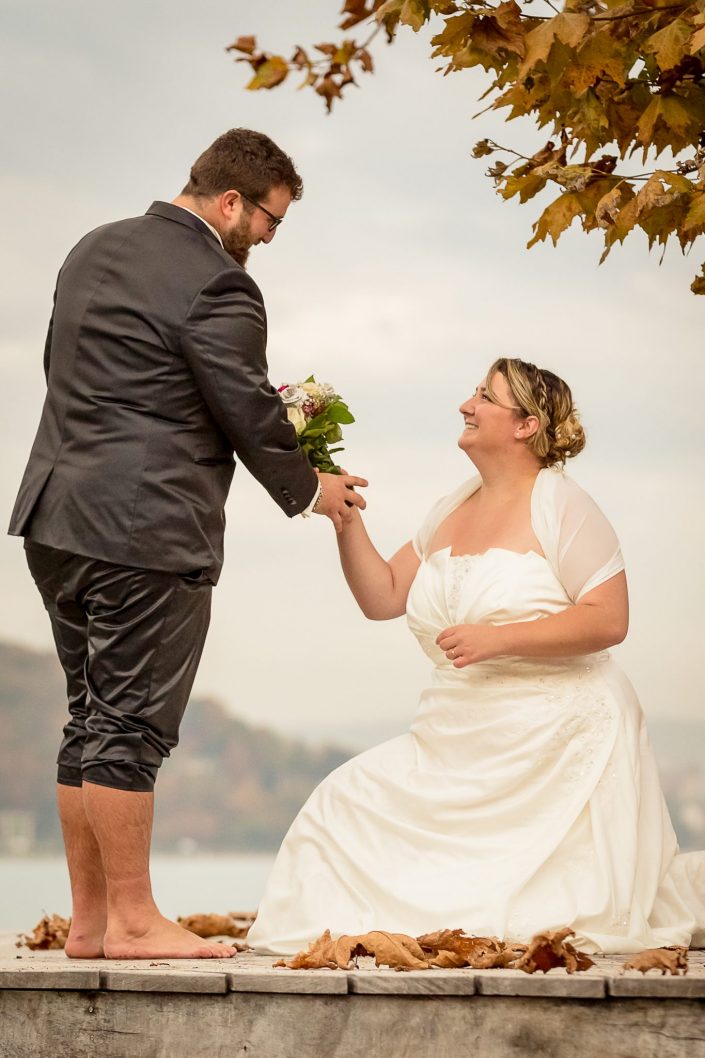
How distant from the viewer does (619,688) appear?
3.36 m

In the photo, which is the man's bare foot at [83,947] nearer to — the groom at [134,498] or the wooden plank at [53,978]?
the groom at [134,498]

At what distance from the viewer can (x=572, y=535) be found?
3400mm

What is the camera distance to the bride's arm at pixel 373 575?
3764 mm

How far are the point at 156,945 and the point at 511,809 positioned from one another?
903mm

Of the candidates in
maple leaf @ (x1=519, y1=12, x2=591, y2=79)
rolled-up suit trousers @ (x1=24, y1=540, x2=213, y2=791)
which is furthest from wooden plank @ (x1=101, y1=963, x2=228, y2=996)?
maple leaf @ (x1=519, y1=12, x2=591, y2=79)

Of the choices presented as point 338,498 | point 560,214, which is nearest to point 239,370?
point 338,498

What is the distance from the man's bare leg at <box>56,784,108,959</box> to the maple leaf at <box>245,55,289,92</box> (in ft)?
5.36

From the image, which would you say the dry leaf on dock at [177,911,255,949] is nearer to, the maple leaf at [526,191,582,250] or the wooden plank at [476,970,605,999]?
the wooden plank at [476,970,605,999]

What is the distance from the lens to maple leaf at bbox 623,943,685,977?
2471mm

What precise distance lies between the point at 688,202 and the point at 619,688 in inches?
48.0

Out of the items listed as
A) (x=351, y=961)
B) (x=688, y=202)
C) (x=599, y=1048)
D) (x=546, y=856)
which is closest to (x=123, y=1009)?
(x=351, y=961)

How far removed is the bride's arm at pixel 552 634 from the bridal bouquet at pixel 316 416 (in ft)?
2.14

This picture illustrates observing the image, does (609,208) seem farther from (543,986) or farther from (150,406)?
(543,986)

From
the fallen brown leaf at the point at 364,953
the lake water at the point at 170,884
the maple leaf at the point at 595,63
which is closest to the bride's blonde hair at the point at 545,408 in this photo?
the maple leaf at the point at 595,63
